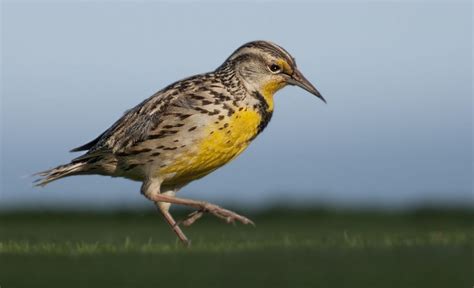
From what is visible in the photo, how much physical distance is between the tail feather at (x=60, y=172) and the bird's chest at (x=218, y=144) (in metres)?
1.62

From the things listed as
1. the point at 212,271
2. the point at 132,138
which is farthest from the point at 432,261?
the point at 132,138

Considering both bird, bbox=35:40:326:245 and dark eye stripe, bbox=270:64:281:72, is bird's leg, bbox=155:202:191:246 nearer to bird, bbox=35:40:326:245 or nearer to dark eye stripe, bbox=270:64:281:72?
bird, bbox=35:40:326:245

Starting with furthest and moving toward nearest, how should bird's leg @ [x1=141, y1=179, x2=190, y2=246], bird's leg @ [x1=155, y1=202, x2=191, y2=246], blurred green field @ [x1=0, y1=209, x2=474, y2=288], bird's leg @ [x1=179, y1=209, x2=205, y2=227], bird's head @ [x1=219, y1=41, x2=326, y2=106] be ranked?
1. bird's leg @ [x1=155, y1=202, x2=191, y2=246]
2. bird's head @ [x1=219, y1=41, x2=326, y2=106]
3. bird's leg @ [x1=141, y1=179, x2=190, y2=246]
4. bird's leg @ [x1=179, y1=209, x2=205, y2=227]
5. blurred green field @ [x1=0, y1=209, x2=474, y2=288]

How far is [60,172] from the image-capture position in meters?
14.4

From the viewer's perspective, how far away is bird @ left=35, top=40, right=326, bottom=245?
43.0 ft

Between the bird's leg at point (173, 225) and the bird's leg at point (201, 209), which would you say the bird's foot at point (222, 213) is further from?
the bird's leg at point (173, 225)

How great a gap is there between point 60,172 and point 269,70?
11.5ft

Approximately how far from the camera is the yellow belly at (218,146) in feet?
42.8

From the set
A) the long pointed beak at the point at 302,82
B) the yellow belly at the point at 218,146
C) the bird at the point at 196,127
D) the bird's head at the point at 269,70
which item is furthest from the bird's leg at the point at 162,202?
the long pointed beak at the point at 302,82

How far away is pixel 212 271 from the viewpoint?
31.4ft

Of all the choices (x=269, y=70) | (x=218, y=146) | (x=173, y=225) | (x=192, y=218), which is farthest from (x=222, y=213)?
(x=269, y=70)

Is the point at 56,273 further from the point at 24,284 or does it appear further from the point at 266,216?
the point at 266,216

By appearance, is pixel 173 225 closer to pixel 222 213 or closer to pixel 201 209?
pixel 201 209

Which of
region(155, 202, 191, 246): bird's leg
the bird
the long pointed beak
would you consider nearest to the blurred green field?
region(155, 202, 191, 246): bird's leg
